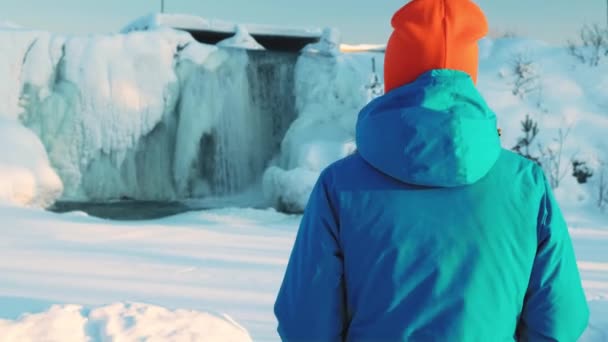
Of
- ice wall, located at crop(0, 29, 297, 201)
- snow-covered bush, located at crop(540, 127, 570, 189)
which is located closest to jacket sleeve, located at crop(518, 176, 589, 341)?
snow-covered bush, located at crop(540, 127, 570, 189)

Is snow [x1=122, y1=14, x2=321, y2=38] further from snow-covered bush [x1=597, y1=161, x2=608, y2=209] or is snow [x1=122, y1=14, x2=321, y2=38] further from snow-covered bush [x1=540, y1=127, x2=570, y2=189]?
snow-covered bush [x1=597, y1=161, x2=608, y2=209]

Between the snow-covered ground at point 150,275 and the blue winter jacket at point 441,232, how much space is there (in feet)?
4.91

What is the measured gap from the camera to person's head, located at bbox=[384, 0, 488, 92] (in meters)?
1.21

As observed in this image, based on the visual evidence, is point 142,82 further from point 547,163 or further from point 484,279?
point 484,279

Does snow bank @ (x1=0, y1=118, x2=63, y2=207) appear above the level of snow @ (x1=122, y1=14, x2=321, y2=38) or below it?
below

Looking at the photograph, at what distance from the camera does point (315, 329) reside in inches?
49.6

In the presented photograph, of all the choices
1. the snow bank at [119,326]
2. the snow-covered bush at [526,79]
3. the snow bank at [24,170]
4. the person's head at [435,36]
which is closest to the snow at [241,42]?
the snow bank at [24,170]

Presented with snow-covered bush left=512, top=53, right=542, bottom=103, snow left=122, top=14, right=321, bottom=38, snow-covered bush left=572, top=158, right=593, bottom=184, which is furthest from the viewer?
snow left=122, top=14, right=321, bottom=38

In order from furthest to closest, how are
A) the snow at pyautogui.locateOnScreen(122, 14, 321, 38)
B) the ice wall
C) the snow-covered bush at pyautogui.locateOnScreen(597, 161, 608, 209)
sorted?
1. the snow at pyautogui.locateOnScreen(122, 14, 321, 38)
2. the ice wall
3. the snow-covered bush at pyautogui.locateOnScreen(597, 161, 608, 209)

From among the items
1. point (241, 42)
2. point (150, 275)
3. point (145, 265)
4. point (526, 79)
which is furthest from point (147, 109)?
point (150, 275)

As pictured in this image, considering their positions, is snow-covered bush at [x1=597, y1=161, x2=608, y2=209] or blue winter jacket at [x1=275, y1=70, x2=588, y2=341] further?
snow-covered bush at [x1=597, y1=161, x2=608, y2=209]

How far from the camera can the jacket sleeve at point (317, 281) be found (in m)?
1.23

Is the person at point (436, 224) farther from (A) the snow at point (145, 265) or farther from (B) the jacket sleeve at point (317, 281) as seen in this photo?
(A) the snow at point (145, 265)

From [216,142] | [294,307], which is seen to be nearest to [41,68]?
[216,142]
